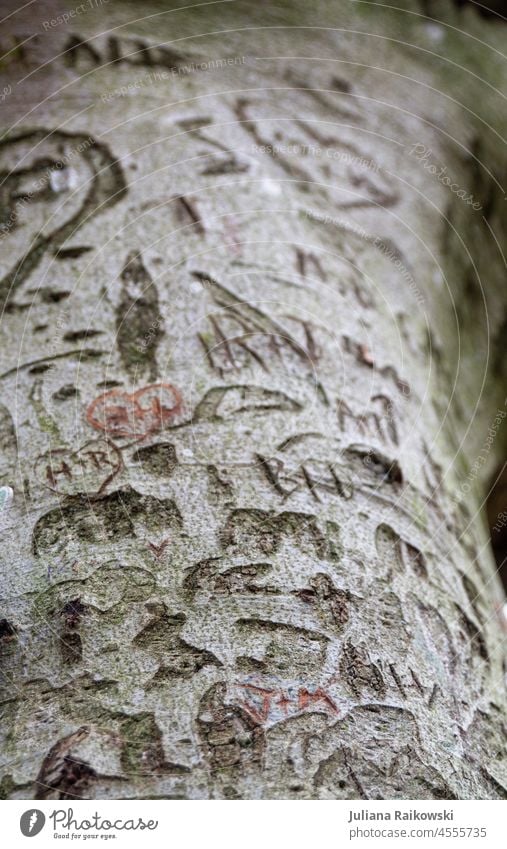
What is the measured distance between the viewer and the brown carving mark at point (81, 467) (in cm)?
72

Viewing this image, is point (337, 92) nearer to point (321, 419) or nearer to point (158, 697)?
point (321, 419)

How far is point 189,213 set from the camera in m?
0.98

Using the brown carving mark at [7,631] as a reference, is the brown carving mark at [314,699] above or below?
below

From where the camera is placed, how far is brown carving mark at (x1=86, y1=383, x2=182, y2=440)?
772 millimetres

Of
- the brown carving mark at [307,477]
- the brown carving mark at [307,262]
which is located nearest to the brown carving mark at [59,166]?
the brown carving mark at [307,262]

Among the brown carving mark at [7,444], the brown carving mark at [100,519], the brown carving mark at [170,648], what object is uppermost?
the brown carving mark at [7,444]

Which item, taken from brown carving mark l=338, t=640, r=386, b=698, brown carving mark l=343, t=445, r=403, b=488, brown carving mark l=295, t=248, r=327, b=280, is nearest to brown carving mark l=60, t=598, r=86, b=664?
brown carving mark l=338, t=640, r=386, b=698

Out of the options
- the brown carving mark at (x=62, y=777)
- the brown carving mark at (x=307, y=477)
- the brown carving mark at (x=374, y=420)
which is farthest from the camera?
the brown carving mark at (x=374, y=420)

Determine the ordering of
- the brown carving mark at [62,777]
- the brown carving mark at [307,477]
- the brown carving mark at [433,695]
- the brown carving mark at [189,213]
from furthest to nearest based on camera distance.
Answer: the brown carving mark at [189,213] < the brown carving mark at [307,477] < the brown carving mark at [433,695] < the brown carving mark at [62,777]

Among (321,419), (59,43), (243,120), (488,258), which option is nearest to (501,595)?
(321,419)

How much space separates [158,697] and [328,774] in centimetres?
15

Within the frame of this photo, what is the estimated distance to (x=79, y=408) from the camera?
0.79m

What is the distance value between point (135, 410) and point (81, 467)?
93 mm

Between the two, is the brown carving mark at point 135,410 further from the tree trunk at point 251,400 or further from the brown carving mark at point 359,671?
the brown carving mark at point 359,671
